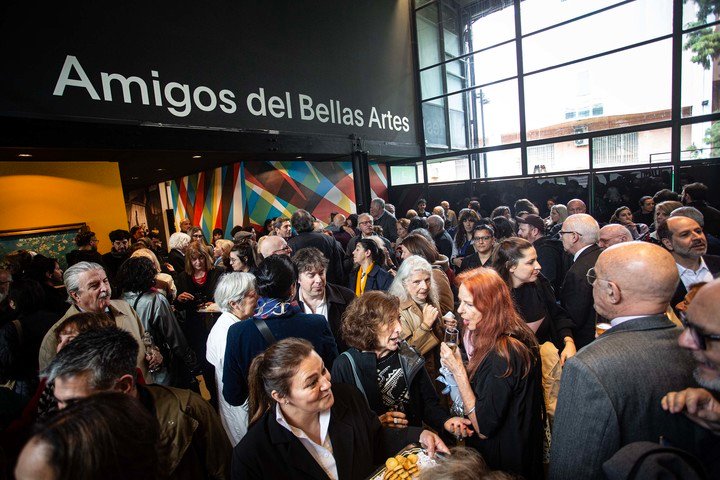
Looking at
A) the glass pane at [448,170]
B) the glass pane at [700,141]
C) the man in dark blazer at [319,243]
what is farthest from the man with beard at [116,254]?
the glass pane at [700,141]

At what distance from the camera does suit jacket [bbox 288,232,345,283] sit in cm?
450

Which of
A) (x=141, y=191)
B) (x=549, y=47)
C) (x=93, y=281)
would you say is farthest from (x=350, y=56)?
(x=141, y=191)

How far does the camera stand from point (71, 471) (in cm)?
87

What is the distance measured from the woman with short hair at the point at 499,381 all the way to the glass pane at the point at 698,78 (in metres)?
9.14

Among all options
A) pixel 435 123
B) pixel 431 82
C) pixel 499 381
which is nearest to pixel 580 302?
pixel 499 381

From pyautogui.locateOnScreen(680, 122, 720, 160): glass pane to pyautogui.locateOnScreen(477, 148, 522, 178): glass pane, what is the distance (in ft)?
11.4

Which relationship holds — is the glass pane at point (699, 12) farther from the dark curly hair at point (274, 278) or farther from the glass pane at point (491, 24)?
the dark curly hair at point (274, 278)

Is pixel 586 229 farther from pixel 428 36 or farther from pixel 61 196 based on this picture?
pixel 428 36

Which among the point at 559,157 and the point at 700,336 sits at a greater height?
the point at 559,157

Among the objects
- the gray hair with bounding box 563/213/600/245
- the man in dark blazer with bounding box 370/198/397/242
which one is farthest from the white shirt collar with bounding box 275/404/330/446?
the man in dark blazer with bounding box 370/198/397/242

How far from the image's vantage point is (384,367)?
201cm

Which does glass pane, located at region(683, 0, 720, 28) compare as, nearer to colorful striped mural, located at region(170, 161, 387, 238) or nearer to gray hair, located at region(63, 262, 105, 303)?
colorful striped mural, located at region(170, 161, 387, 238)

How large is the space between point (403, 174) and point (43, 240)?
10.3 m

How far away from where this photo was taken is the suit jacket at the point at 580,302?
272 centimetres
